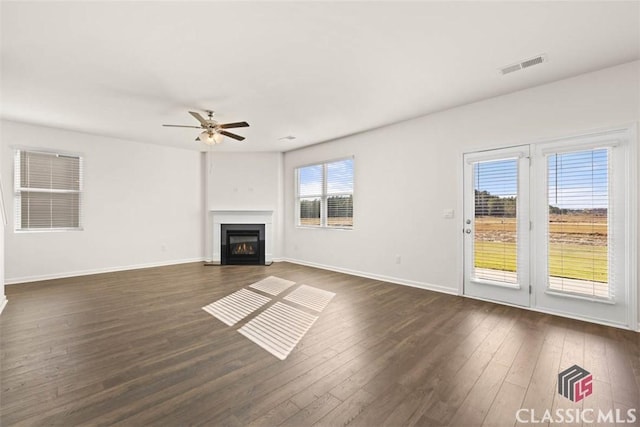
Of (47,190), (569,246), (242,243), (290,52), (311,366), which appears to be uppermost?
(290,52)

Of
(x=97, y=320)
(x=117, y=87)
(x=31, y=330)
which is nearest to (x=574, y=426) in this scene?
(x=97, y=320)

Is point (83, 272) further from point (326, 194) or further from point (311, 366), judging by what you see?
point (311, 366)

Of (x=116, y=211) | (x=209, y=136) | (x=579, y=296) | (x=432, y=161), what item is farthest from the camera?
(x=116, y=211)

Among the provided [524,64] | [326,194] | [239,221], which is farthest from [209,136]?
[524,64]

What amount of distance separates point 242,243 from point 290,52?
16.6 ft

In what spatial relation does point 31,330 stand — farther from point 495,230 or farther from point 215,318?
point 495,230

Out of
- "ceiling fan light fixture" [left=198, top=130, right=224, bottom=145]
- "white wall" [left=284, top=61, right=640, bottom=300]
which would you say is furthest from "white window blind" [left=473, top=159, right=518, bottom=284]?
"ceiling fan light fixture" [left=198, top=130, right=224, bottom=145]

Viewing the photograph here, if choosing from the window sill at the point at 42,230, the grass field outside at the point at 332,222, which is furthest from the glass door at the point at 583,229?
the window sill at the point at 42,230

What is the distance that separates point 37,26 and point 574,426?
15.5 ft

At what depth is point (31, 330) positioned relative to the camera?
2.84 metres

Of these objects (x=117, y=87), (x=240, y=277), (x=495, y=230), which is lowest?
(x=240, y=277)

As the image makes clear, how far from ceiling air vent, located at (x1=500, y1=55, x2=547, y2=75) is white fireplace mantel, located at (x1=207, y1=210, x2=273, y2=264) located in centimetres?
525

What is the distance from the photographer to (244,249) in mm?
6891

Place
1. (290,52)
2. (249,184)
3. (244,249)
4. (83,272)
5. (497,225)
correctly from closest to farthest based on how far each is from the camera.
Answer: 1. (290,52)
2. (497,225)
3. (83,272)
4. (244,249)
5. (249,184)
